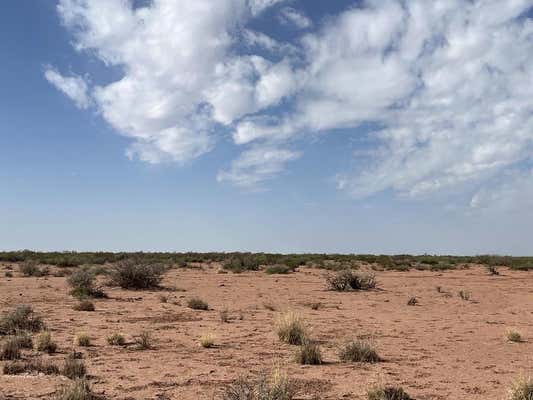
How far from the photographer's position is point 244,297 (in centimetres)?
2384

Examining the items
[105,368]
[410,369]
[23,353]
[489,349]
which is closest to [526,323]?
[489,349]

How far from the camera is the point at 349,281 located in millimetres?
27422

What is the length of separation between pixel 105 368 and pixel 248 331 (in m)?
5.21

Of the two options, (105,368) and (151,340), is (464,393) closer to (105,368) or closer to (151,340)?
(105,368)

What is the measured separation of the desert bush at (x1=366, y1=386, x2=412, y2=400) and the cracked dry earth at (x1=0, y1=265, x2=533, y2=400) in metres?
0.40

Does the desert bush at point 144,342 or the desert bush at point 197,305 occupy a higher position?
the desert bush at point 197,305

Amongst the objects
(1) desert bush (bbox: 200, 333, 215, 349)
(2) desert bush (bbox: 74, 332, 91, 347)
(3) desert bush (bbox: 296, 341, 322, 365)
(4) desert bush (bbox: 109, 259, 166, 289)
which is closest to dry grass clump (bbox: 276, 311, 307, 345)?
(1) desert bush (bbox: 200, 333, 215, 349)

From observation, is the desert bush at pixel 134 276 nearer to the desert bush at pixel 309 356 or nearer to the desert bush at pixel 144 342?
the desert bush at pixel 144 342

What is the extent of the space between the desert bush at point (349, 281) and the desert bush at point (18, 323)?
15819 mm

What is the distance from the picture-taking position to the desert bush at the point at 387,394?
8297 millimetres

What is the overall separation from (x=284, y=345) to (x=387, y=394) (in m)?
4.90

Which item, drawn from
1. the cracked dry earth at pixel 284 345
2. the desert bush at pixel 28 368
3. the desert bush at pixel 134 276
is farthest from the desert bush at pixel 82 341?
the desert bush at pixel 134 276

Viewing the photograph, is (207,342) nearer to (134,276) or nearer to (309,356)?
(309,356)

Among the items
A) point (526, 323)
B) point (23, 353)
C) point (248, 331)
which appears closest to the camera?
point (23, 353)
